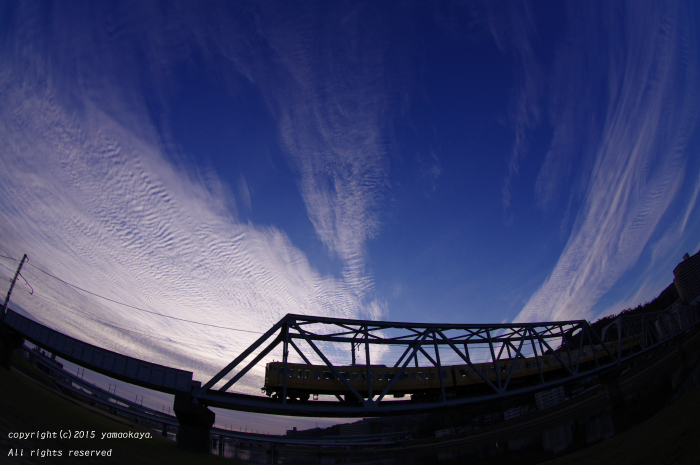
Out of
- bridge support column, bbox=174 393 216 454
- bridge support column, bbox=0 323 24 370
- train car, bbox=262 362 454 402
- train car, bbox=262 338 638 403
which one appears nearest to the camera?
bridge support column, bbox=174 393 216 454

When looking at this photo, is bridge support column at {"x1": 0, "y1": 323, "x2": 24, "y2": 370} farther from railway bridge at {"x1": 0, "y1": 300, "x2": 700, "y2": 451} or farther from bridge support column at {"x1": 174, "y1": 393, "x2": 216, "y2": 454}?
bridge support column at {"x1": 174, "y1": 393, "x2": 216, "y2": 454}

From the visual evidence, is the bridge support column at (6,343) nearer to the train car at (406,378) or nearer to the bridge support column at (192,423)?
the bridge support column at (192,423)

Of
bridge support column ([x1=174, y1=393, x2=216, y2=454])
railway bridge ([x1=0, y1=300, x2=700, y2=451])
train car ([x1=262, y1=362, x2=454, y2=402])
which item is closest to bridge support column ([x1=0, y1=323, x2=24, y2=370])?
railway bridge ([x1=0, y1=300, x2=700, y2=451])

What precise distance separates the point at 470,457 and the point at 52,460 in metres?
56.1

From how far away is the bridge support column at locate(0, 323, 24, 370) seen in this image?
93.1ft

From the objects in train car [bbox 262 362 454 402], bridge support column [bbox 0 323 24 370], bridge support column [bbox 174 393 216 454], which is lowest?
bridge support column [bbox 174 393 216 454]

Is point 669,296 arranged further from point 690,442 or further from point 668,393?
point 690,442

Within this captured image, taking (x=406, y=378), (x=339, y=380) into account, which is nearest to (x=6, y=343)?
(x=339, y=380)

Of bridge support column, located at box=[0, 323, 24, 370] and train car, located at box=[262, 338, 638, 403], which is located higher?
bridge support column, located at box=[0, 323, 24, 370]

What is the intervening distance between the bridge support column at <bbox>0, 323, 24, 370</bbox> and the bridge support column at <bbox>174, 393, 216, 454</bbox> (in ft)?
57.9

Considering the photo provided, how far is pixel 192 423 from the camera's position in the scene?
78.4 ft

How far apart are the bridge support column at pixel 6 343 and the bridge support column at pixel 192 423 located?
57.9 feet

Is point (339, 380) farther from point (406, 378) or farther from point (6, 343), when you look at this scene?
point (6, 343)

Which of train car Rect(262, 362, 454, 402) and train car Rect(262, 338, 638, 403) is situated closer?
train car Rect(262, 362, 454, 402)
